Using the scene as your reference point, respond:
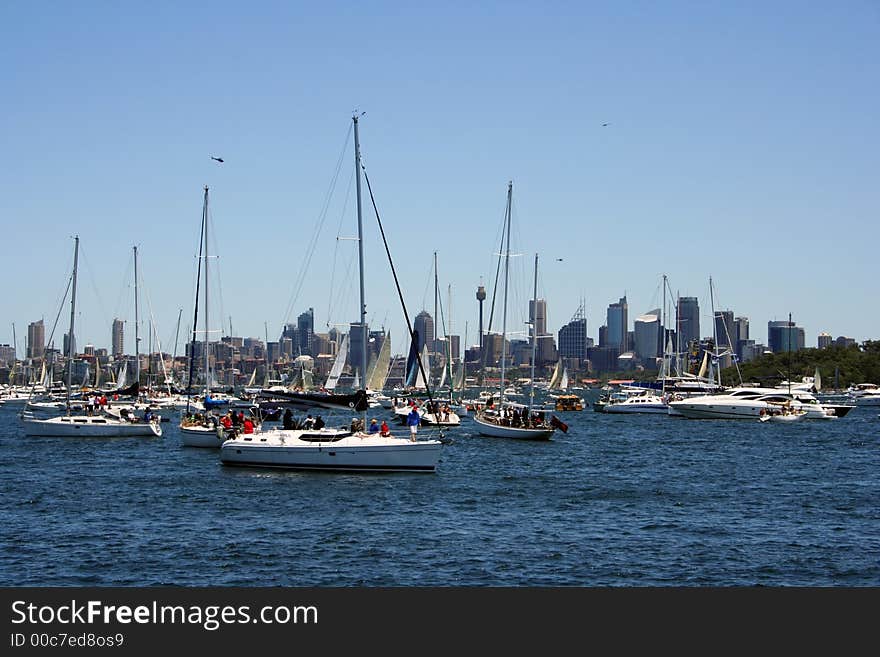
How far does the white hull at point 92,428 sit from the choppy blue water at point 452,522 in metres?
14.1

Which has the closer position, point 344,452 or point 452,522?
point 452,522

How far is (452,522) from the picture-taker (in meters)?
32.0

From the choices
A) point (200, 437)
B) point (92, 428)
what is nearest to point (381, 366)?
point (92, 428)

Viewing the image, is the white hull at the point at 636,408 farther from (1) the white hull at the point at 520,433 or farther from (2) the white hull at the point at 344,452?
(2) the white hull at the point at 344,452

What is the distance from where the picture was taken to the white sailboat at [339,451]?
1688 inches

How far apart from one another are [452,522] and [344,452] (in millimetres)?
11654

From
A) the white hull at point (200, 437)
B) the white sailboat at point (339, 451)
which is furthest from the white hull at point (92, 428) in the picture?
the white sailboat at point (339, 451)

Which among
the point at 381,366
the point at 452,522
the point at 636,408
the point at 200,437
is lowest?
the point at 452,522

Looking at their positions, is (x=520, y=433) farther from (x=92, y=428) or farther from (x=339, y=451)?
(x=92, y=428)

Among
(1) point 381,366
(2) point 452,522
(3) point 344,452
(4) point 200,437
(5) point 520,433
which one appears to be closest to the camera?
(2) point 452,522

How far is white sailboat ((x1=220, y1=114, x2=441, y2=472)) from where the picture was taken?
4288 cm

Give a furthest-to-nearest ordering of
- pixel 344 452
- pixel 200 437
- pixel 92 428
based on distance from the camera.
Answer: pixel 92 428 → pixel 200 437 → pixel 344 452

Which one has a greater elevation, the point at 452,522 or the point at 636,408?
the point at 636,408
